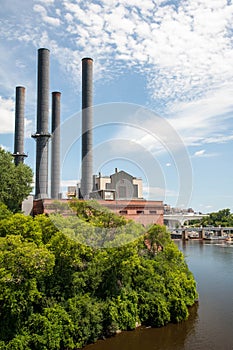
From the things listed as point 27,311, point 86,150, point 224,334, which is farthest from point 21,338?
point 86,150

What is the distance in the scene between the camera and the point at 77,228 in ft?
63.2

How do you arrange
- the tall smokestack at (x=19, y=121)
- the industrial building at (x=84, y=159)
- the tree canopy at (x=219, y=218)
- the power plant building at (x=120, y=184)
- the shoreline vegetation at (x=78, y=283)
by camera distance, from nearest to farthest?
the shoreline vegetation at (x=78, y=283)
the industrial building at (x=84, y=159)
the tall smokestack at (x=19, y=121)
the power plant building at (x=120, y=184)
the tree canopy at (x=219, y=218)

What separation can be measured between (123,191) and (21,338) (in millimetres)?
34874

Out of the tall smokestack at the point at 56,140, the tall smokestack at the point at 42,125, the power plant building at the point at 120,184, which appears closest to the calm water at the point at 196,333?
the tall smokestack at the point at 42,125

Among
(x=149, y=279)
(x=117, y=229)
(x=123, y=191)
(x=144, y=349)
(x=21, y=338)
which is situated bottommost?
(x=144, y=349)

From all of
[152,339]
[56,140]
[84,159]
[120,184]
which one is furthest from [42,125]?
[152,339]

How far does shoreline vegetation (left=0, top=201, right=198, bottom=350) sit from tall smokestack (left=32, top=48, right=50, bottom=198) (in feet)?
39.9

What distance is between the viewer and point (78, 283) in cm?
1858

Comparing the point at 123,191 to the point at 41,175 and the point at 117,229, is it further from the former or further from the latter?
the point at 117,229

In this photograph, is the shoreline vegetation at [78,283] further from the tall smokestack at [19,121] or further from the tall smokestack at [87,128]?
the tall smokestack at [19,121]

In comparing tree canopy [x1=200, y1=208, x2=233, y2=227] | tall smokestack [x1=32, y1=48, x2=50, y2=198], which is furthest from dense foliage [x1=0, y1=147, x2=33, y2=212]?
tree canopy [x1=200, y1=208, x2=233, y2=227]

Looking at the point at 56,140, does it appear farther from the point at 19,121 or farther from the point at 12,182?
the point at 12,182

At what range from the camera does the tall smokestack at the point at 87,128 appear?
34.1 m

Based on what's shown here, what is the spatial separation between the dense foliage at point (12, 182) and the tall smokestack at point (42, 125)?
3.90m
